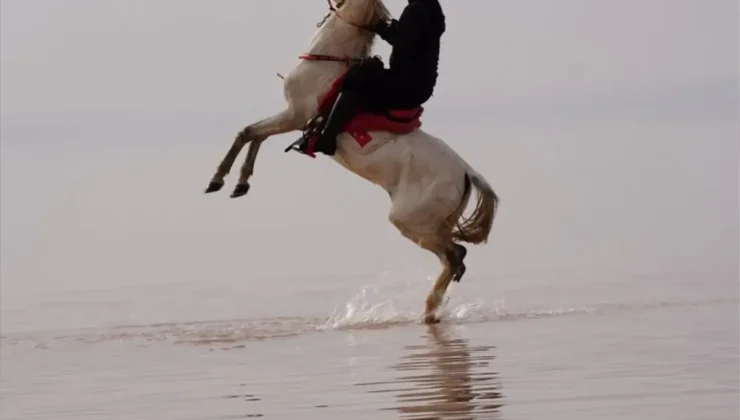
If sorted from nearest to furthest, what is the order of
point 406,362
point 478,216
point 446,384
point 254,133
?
point 446,384 < point 406,362 < point 254,133 < point 478,216

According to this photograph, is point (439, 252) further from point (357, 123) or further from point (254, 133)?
point (254, 133)

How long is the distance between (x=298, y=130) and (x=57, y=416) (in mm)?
3616

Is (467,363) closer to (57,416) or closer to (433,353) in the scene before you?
(433,353)

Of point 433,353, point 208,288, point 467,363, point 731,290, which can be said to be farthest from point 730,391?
point 208,288

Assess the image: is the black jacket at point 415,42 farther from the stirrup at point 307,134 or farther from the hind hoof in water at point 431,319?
the hind hoof in water at point 431,319

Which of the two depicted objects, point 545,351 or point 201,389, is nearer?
point 201,389

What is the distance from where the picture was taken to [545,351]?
24.4 ft

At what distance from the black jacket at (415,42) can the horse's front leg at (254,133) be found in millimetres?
547

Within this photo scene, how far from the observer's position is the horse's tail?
9.66 metres

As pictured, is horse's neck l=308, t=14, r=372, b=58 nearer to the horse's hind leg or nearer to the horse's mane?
the horse's mane

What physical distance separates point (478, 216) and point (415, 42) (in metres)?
0.94

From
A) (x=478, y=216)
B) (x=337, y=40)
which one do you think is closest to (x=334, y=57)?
(x=337, y=40)

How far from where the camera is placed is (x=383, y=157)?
952 centimetres

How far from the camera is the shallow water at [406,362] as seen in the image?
19.5ft
